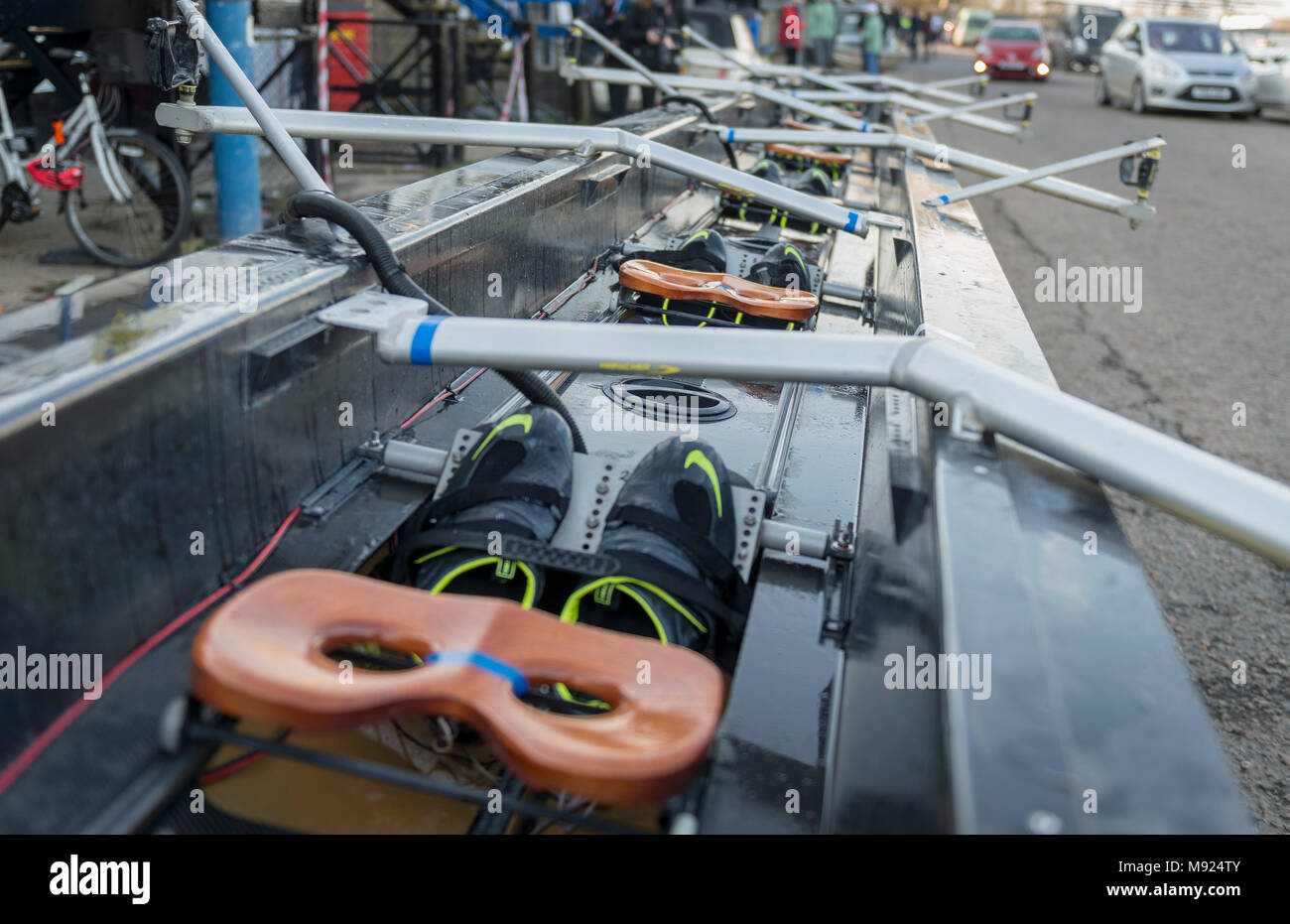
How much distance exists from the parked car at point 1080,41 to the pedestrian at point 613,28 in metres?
17.0

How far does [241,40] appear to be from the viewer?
6.16m

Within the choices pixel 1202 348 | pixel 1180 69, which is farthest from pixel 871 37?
pixel 1202 348

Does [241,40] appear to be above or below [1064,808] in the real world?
above

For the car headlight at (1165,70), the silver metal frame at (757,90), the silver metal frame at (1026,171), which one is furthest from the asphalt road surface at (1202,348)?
the car headlight at (1165,70)

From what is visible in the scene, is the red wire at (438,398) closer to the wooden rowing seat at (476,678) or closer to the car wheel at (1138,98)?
the wooden rowing seat at (476,678)

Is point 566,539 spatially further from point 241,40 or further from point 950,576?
point 241,40

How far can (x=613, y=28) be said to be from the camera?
12.9 meters

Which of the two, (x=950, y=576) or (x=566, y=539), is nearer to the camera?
(x=950, y=576)

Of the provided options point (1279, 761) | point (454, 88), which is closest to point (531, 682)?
point (1279, 761)

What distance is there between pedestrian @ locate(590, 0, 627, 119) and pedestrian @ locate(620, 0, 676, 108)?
0.13m

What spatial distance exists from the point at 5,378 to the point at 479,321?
72cm

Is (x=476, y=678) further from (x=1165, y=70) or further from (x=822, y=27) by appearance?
(x=822, y=27)

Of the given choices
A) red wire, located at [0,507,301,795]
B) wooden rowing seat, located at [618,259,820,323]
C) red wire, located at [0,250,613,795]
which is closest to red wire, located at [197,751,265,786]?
red wire, located at [0,250,613,795]
